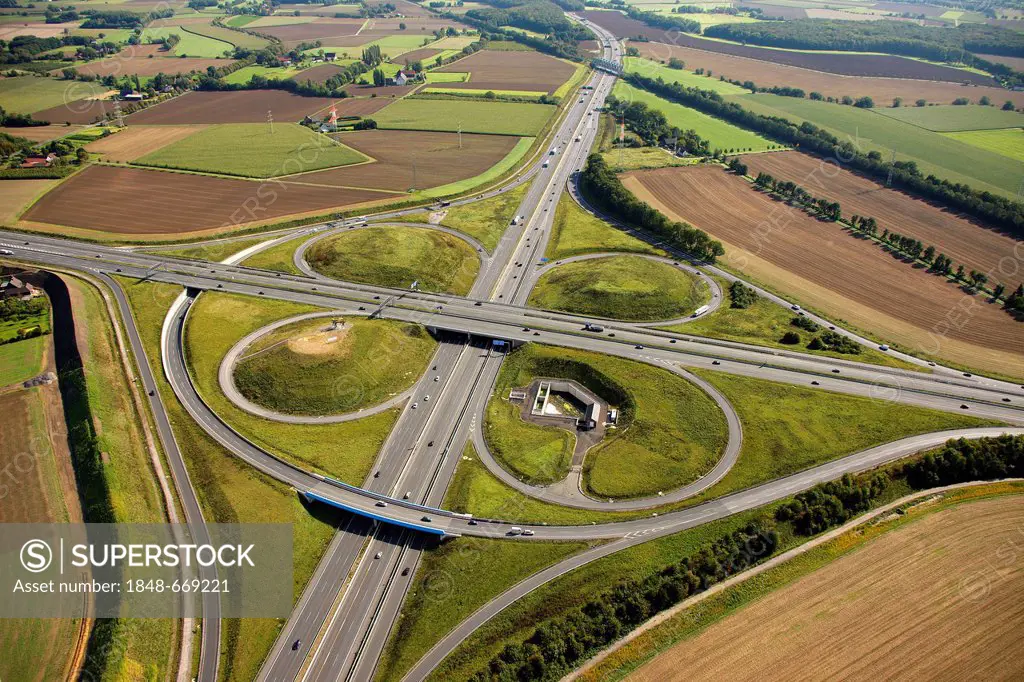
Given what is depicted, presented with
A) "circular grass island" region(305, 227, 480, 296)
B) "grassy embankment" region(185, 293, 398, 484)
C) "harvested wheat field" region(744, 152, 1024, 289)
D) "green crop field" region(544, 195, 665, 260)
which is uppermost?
"harvested wheat field" region(744, 152, 1024, 289)

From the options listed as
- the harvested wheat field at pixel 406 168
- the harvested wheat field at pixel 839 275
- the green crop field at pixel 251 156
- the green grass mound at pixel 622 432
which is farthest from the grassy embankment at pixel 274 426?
the harvested wheat field at pixel 839 275

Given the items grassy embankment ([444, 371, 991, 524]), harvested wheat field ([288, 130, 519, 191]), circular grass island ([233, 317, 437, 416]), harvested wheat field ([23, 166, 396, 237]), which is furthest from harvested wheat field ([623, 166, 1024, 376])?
harvested wheat field ([23, 166, 396, 237])

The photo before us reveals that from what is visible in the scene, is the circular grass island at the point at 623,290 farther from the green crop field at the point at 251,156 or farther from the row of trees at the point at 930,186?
the green crop field at the point at 251,156

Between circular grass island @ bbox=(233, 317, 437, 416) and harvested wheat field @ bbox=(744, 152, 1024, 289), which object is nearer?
circular grass island @ bbox=(233, 317, 437, 416)

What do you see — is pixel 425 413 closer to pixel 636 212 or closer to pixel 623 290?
pixel 623 290

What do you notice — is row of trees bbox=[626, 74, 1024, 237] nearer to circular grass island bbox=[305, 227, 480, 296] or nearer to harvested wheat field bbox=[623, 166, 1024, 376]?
harvested wheat field bbox=[623, 166, 1024, 376]

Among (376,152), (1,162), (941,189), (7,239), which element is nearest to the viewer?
(7,239)

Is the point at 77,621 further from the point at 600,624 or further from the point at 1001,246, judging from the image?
the point at 1001,246

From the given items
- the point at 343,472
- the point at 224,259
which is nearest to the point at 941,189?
the point at 343,472
